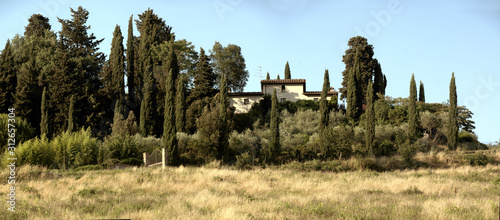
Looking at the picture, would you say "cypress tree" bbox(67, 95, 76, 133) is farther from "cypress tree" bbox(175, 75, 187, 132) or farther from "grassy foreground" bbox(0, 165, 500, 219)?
"grassy foreground" bbox(0, 165, 500, 219)

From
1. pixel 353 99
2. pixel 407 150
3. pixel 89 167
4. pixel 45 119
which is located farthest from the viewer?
pixel 353 99

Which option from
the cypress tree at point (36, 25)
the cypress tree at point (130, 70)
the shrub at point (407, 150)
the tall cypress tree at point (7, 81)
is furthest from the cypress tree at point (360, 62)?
the cypress tree at point (36, 25)

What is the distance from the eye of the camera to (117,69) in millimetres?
44219

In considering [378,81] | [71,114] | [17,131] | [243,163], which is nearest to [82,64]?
[71,114]

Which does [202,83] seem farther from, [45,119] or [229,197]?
[229,197]

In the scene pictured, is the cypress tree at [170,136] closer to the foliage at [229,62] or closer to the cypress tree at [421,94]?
the foliage at [229,62]

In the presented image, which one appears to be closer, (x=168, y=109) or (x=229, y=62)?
(x=168, y=109)

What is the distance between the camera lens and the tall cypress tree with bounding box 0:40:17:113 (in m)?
37.3

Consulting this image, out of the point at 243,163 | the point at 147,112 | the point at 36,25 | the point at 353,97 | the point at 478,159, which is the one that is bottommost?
the point at 478,159

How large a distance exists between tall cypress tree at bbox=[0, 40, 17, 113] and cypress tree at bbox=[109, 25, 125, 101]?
907 centimetres

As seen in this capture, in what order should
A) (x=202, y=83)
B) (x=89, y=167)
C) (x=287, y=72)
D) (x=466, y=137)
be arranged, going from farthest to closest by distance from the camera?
(x=287, y=72) < (x=466, y=137) < (x=202, y=83) < (x=89, y=167)

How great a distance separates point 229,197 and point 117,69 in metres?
32.9

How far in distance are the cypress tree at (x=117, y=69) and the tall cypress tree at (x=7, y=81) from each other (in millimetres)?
9071

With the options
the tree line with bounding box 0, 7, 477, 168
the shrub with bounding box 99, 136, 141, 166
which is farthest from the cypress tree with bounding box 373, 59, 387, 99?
the shrub with bounding box 99, 136, 141, 166
